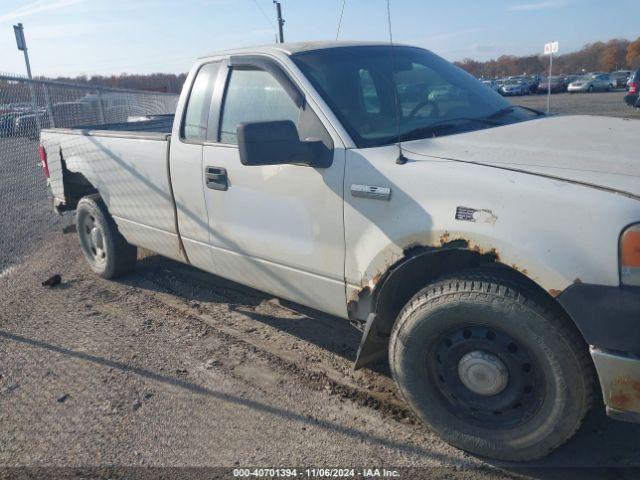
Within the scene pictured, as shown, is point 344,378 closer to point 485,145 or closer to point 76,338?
point 485,145

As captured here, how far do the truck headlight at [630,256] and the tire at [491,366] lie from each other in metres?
0.37

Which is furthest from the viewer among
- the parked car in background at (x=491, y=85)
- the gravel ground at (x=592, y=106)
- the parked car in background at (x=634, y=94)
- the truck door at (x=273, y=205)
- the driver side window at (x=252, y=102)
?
the gravel ground at (x=592, y=106)

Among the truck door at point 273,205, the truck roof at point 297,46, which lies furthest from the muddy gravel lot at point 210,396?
the truck roof at point 297,46

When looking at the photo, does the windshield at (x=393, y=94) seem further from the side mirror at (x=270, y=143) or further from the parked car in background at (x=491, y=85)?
the parked car in background at (x=491, y=85)

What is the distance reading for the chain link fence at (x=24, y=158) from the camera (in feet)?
23.0

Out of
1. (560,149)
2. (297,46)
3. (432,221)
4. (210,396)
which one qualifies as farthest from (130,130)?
(560,149)

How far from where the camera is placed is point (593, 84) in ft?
144

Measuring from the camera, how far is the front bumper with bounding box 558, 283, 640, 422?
2.22m

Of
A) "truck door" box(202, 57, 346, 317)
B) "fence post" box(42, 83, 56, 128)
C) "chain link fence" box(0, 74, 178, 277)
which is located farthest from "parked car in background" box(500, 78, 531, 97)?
"truck door" box(202, 57, 346, 317)

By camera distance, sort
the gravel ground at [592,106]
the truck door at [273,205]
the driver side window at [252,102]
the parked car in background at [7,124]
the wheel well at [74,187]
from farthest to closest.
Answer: the gravel ground at [592,106] < the parked car in background at [7,124] < the wheel well at [74,187] < the driver side window at [252,102] < the truck door at [273,205]

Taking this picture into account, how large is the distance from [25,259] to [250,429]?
15.4 feet

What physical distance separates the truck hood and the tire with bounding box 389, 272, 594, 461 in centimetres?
56

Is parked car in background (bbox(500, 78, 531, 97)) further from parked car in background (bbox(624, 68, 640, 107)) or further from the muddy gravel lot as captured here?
the muddy gravel lot

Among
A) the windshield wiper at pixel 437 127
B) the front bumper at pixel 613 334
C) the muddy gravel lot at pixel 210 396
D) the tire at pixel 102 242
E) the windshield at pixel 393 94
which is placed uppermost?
the windshield at pixel 393 94
